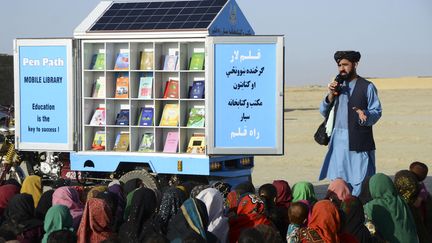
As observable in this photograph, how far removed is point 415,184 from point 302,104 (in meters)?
43.2

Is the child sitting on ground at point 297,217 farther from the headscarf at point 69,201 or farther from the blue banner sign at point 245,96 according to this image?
the blue banner sign at point 245,96

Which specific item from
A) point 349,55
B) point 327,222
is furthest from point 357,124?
point 327,222

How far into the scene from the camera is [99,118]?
12.6 meters

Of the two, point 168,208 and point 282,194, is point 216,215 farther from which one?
point 282,194

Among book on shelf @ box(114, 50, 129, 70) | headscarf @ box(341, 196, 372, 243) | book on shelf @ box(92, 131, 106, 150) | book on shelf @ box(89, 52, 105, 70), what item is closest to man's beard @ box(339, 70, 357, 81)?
headscarf @ box(341, 196, 372, 243)

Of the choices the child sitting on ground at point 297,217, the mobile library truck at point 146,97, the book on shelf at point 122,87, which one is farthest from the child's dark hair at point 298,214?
the book on shelf at point 122,87

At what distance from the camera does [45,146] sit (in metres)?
12.6

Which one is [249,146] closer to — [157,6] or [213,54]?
[213,54]

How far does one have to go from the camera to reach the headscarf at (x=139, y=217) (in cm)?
684

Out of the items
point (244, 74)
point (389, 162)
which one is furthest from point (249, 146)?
point (389, 162)

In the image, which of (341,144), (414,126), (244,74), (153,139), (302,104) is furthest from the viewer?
(302,104)

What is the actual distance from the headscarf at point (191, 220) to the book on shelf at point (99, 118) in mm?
6067

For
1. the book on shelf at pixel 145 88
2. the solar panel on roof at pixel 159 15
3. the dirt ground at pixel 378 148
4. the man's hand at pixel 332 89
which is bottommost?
the dirt ground at pixel 378 148

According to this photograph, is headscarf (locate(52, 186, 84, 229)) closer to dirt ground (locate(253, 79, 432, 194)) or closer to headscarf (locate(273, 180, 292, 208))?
headscarf (locate(273, 180, 292, 208))
